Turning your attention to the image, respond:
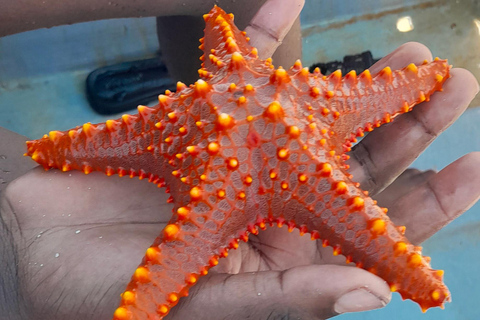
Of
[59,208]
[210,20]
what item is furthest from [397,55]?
[59,208]

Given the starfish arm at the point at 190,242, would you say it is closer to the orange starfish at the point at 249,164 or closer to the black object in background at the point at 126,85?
the orange starfish at the point at 249,164

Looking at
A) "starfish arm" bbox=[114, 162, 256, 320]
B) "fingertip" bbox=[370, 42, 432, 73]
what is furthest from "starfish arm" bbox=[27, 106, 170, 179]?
"fingertip" bbox=[370, 42, 432, 73]

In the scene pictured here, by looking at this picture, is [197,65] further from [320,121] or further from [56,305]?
[56,305]

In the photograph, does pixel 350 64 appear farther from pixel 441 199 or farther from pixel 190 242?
pixel 190 242

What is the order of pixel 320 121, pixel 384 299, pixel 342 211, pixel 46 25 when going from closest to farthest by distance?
1. pixel 384 299
2. pixel 342 211
3. pixel 320 121
4. pixel 46 25

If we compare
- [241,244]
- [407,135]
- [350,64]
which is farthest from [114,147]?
[350,64]

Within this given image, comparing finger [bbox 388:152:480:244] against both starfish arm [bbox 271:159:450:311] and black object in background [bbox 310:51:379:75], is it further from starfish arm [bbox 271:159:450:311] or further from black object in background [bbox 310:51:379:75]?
black object in background [bbox 310:51:379:75]
